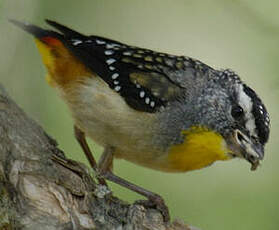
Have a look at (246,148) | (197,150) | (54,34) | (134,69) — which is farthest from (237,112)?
(54,34)

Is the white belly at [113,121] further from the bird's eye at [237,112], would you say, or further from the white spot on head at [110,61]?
the bird's eye at [237,112]

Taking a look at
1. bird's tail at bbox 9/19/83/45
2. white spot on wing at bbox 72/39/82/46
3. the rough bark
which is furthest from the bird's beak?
bird's tail at bbox 9/19/83/45

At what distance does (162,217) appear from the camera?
15.0ft

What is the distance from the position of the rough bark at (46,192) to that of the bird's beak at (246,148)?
883mm

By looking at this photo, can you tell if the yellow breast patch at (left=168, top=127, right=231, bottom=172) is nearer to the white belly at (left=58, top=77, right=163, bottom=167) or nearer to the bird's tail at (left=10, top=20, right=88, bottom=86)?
the white belly at (left=58, top=77, right=163, bottom=167)

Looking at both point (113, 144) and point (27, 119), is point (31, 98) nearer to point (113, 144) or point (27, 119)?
point (27, 119)

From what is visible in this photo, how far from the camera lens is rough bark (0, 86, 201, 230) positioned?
4.01 metres

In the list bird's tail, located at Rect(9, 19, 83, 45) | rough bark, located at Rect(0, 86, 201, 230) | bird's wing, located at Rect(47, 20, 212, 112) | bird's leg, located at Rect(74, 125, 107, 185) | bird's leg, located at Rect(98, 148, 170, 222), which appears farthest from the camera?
bird's leg, located at Rect(74, 125, 107, 185)

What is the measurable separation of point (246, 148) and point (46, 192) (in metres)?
1.79

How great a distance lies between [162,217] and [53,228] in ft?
3.16

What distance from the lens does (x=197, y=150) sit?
5.07 meters

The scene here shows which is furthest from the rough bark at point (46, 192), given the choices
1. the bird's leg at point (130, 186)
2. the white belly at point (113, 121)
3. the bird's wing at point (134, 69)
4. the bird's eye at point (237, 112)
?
the bird's eye at point (237, 112)

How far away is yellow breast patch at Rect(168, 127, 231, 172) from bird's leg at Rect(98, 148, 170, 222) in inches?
15.5

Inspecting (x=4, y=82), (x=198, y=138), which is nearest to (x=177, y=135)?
(x=198, y=138)
